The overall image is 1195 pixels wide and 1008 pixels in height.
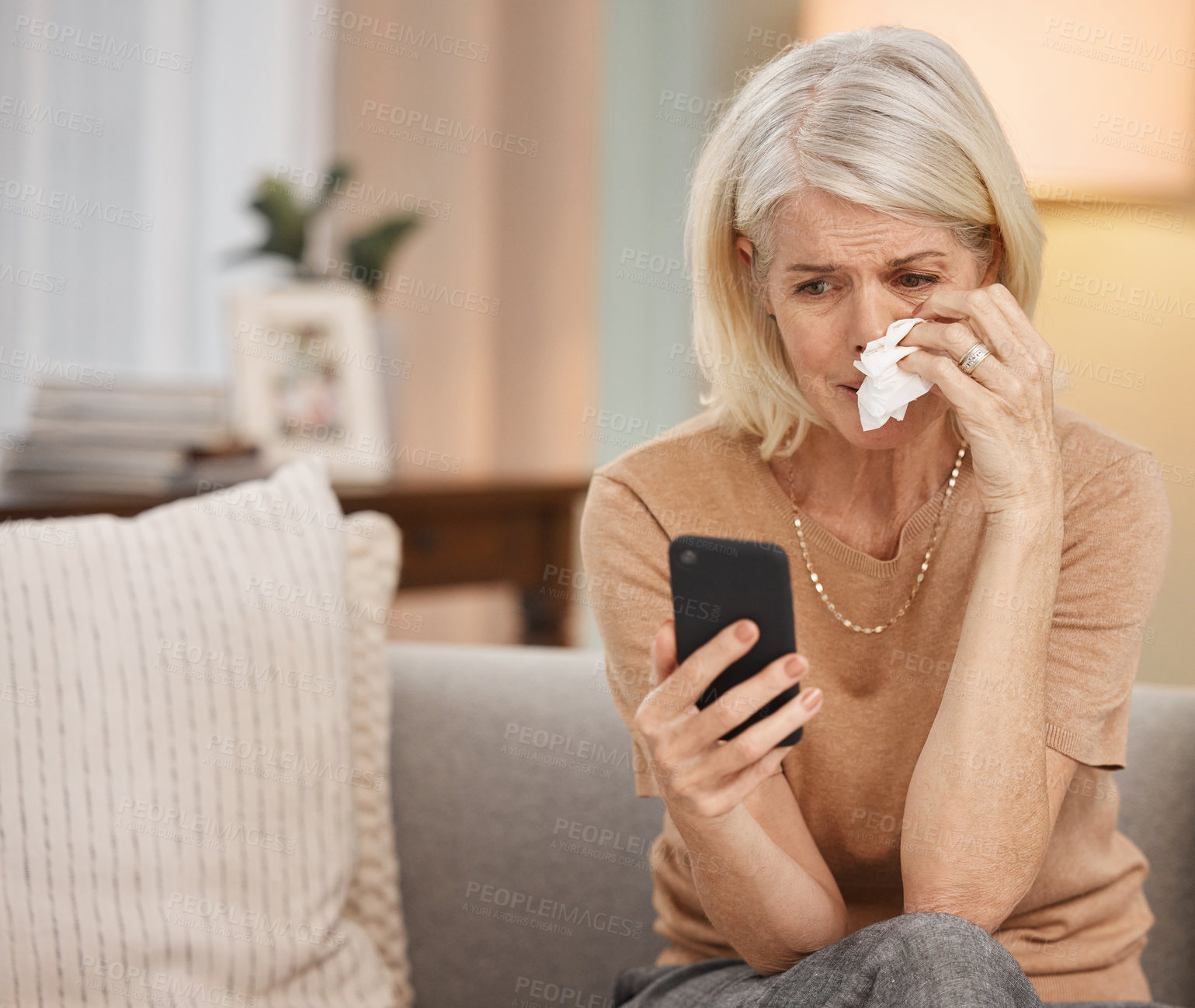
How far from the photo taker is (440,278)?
8.54ft

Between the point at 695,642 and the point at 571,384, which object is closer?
the point at 695,642

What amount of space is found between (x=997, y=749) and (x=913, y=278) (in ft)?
1.17

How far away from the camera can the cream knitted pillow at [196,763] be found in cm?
91

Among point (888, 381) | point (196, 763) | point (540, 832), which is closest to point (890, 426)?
point (888, 381)

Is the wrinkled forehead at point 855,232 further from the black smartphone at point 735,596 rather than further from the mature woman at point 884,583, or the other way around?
the black smartphone at point 735,596

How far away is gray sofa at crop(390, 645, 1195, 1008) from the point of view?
110 cm

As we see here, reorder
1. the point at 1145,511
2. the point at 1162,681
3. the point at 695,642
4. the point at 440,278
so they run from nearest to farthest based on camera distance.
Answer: the point at 695,642 < the point at 1145,511 < the point at 1162,681 < the point at 440,278

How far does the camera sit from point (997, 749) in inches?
32.6

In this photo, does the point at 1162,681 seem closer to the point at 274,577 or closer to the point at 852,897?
the point at 852,897

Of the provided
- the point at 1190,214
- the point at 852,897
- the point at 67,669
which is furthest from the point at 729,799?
the point at 1190,214

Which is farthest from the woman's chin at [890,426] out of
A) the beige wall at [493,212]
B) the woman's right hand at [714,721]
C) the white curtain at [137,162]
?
the beige wall at [493,212]

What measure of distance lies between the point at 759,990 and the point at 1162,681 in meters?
1.43

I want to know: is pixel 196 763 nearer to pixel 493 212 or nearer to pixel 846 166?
pixel 846 166

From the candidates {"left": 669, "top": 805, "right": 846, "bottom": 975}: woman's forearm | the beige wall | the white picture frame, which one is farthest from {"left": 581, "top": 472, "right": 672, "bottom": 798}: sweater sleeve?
the beige wall
